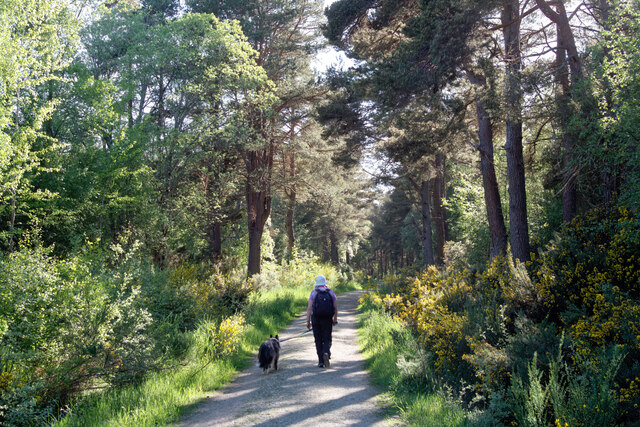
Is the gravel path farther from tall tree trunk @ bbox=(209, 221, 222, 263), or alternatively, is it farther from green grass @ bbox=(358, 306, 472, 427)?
tall tree trunk @ bbox=(209, 221, 222, 263)

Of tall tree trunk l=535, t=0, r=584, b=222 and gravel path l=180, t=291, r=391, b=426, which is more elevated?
tall tree trunk l=535, t=0, r=584, b=222

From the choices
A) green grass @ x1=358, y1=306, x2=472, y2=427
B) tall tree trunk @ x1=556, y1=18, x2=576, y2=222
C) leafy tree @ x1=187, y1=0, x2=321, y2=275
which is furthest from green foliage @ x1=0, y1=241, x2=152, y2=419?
leafy tree @ x1=187, y1=0, x2=321, y2=275

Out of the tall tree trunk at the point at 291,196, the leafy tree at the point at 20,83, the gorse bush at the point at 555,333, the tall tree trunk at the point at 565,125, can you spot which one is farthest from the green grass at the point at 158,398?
the tall tree trunk at the point at 291,196

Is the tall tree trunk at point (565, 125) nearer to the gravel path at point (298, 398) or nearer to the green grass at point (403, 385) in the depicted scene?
the green grass at point (403, 385)

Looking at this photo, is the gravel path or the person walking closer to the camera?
the gravel path

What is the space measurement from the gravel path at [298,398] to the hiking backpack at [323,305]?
1033mm

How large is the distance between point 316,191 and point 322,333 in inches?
522

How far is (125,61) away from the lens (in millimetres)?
18234

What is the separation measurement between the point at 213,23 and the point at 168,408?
1525cm

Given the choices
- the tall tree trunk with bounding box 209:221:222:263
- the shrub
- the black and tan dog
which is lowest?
the black and tan dog

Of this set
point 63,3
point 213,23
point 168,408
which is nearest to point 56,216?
point 63,3

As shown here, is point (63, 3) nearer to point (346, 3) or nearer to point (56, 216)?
point (56, 216)

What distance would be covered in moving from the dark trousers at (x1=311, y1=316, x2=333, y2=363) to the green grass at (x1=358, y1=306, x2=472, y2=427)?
93 cm

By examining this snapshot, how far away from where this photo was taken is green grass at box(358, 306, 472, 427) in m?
4.84
